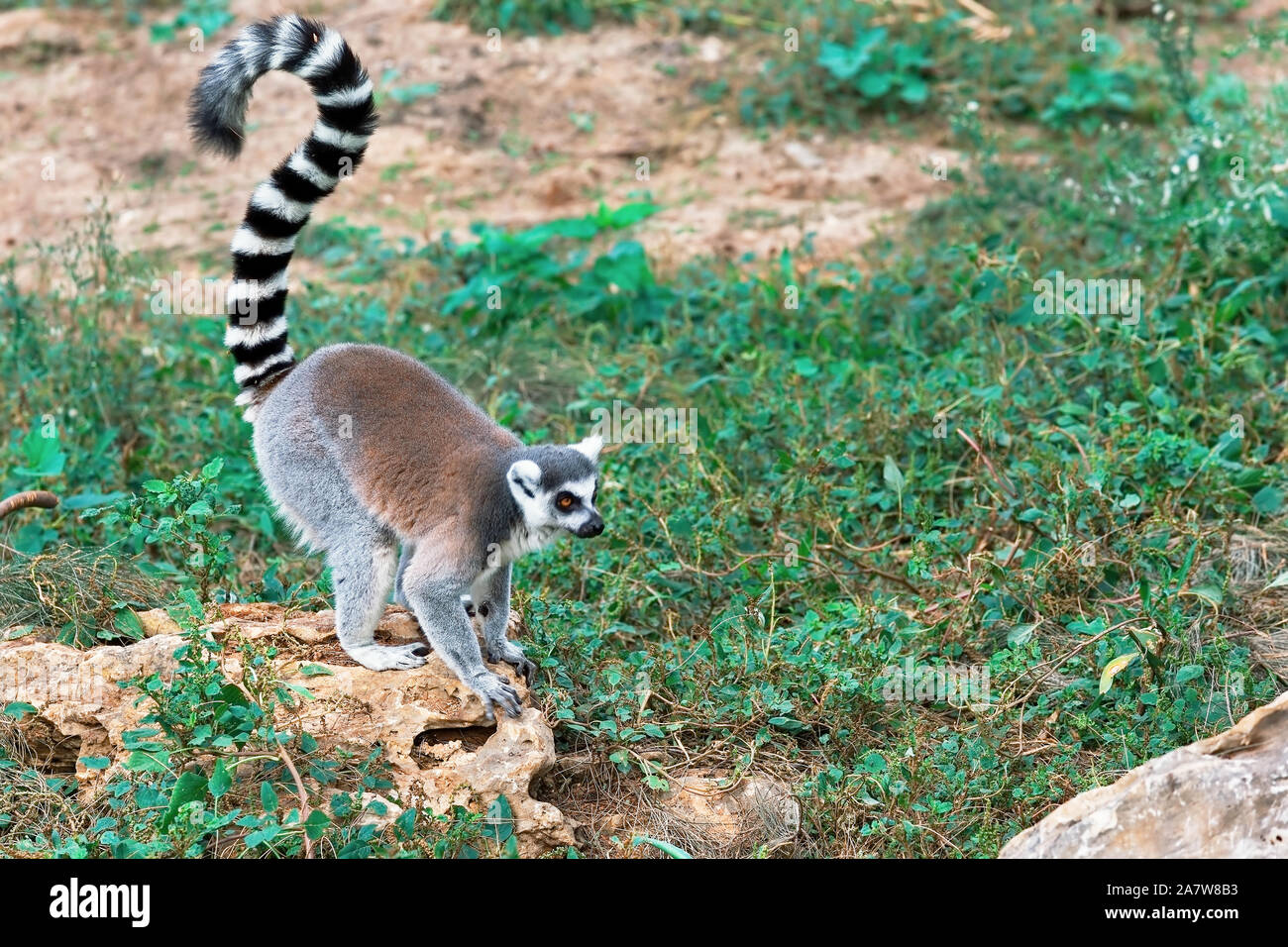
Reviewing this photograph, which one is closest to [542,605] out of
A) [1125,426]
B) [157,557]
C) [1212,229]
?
[157,557]

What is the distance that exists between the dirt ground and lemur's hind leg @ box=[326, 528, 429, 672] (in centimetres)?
387

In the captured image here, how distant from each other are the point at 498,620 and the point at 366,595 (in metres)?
0.45

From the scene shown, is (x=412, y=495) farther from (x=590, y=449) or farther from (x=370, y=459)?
(x=590, y=449)

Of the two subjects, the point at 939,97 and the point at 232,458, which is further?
Answer: the point at 939,97

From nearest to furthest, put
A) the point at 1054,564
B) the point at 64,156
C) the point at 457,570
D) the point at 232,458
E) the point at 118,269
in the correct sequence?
the point at 457,570 → the point at 1054,564 → the point at 232,458 → the point at 118,269 → the point at 64,156

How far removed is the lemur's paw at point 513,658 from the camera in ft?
15.3

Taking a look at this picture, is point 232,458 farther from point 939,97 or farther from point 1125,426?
point 939,97

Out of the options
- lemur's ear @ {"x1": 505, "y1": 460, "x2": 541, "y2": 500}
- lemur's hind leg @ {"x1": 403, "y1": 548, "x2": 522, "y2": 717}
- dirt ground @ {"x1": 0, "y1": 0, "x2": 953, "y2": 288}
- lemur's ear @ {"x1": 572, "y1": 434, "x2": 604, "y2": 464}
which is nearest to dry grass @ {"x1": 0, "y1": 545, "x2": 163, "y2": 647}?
lemur's hind leg @ {"x1": 403, "y1": 548, "x2": 522, "y2": 717}

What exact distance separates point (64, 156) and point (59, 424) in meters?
3.66

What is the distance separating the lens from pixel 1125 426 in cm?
587

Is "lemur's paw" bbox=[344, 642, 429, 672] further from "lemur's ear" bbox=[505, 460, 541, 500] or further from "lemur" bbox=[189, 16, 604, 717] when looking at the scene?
"lemur's ear" bbox=[505, 460, 541, 500]

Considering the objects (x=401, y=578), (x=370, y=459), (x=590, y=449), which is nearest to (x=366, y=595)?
(x=401, y=578)

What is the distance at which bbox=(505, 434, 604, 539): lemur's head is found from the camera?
4.38 metres

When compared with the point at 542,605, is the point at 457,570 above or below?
above
